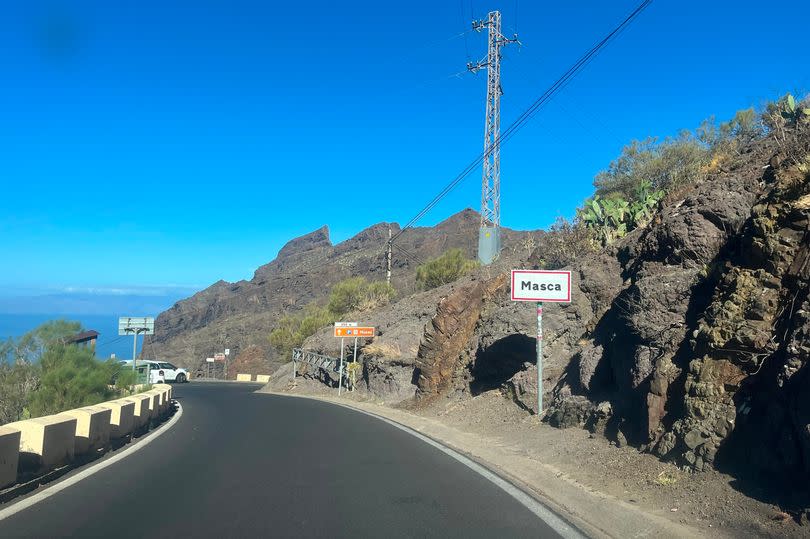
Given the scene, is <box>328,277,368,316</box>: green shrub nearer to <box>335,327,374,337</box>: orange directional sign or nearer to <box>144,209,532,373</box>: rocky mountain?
<box>144,209,532,373</box>: rocky mountain

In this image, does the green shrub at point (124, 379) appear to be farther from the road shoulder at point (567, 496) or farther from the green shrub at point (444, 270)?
the green shrub at point (444, 270)

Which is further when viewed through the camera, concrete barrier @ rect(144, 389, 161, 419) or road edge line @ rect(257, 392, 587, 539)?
concrete barrier @ rect(144, 389, 161, 419)

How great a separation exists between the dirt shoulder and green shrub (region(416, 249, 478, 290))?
2492cm

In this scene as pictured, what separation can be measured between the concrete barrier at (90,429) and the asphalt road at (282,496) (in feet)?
2.14

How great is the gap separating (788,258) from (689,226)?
125 inches

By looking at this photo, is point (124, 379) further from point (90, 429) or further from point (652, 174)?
point (652, 174)

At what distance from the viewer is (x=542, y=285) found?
1399 centimetres

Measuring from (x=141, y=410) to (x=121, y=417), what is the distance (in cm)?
235

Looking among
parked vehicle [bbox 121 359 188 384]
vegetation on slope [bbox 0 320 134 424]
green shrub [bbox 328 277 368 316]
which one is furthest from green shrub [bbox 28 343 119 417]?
green shrub [bbox 328 277 368 316]

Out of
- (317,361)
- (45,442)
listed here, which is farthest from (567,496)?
(317,361)

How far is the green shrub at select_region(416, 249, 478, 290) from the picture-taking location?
3928cm

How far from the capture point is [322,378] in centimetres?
3647

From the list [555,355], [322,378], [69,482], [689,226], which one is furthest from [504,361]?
[322,378]

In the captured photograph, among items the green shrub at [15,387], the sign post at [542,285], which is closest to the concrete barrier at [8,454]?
the sign post at [542,285]
